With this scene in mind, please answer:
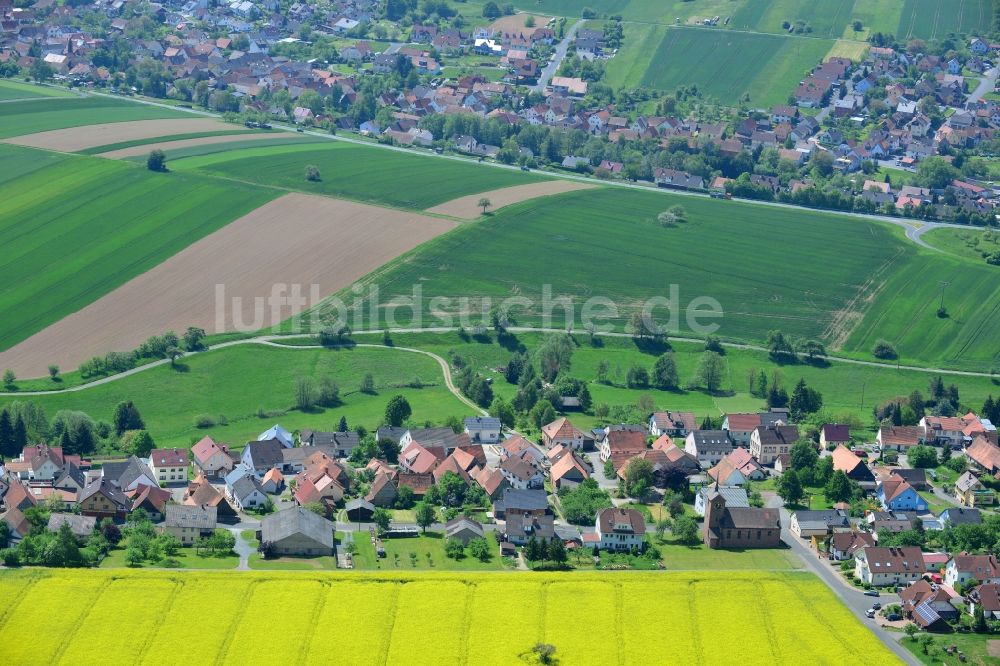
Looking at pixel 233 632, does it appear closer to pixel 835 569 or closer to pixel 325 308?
pixel 835 569

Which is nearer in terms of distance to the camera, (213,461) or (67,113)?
(213,461)

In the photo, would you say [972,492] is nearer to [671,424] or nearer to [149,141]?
[671,424]

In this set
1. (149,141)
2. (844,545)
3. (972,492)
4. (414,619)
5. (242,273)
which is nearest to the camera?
(414,619)

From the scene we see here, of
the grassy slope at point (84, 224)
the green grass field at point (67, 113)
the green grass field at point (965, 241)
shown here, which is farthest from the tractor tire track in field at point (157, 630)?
the green grass field at point (67, 113)

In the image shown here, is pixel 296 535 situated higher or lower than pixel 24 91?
lower

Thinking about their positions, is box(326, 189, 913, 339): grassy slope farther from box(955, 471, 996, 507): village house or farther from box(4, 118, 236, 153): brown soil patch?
box(4, 118, 236, 153): brown soil patch

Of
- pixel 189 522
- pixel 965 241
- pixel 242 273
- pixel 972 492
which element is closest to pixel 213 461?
pixel 189 522

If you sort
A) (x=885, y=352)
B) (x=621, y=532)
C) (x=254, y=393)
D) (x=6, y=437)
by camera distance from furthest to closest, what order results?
(x=885, y=352) → (x=254, y=393) → (x=6, y=437) → (x=621, y=532)
